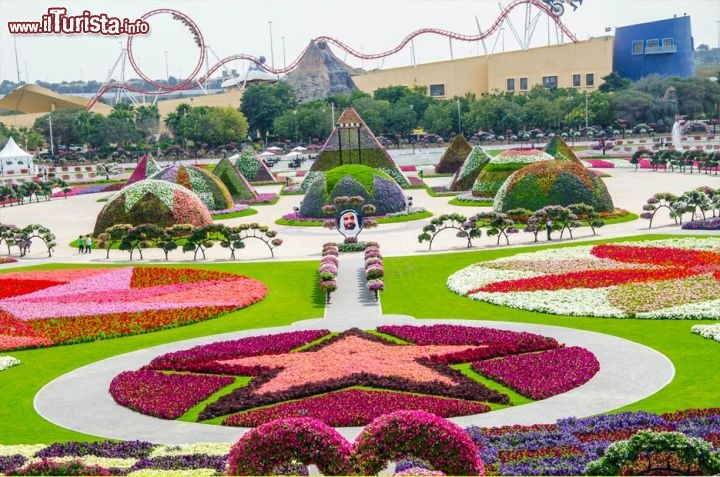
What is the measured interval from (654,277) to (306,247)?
18793 millimetres

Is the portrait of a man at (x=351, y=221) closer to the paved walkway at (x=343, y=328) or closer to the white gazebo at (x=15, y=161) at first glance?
the paved walkway at (x=343, y=328)

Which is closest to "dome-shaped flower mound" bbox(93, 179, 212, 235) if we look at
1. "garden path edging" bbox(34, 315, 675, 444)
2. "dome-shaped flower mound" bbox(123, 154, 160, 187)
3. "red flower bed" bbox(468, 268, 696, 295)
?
"red flower bed" bbox(468, 268, 696, 295)

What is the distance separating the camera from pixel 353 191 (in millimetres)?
59781

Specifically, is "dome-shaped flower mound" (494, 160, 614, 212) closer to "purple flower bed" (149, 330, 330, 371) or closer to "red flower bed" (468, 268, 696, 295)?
"red flower bed" (468, 268, 696, 295)

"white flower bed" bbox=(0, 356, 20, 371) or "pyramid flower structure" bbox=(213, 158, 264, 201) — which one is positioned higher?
"pyramid flower structure" bbox=(213, 158, 264, 201)

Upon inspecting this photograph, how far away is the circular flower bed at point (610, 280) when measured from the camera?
31500 millimetres

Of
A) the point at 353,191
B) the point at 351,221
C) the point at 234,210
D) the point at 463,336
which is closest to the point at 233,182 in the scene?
the point at 234,210

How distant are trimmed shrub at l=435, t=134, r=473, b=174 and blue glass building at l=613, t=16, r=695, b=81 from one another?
3089 inches

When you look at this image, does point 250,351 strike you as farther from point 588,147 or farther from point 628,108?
point 628,108

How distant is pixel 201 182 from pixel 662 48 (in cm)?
11302

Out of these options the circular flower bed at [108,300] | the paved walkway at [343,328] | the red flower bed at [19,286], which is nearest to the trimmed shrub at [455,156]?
the paved walkway at [343,328]

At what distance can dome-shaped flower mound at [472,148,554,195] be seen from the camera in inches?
2534

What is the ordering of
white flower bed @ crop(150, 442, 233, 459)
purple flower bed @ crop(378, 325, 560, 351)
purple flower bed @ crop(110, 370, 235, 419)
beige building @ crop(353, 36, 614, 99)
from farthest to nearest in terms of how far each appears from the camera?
beige building @ crop(353, 36, 614, 99) < purple flower bed @ crop(378, 325, 560, 351) < purple flower bed @ crop(110, 370, 235, 419) < white flower bed @ crop(150, 442, 233, 459)

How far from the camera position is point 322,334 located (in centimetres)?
2952
